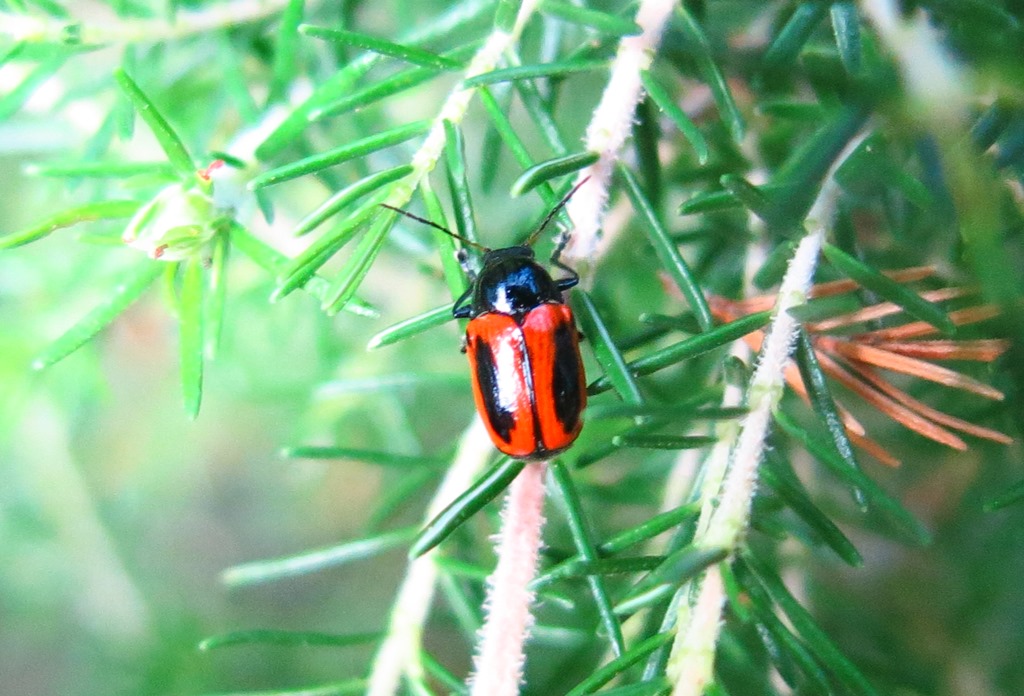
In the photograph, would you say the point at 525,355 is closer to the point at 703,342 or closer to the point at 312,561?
the point at 703,342

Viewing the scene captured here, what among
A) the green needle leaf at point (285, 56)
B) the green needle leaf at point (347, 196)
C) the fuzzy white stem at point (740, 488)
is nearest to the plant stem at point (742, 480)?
the fuzzy white stem at point (740, 488)

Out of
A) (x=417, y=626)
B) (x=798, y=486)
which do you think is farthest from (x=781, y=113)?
(x=417, y=626)

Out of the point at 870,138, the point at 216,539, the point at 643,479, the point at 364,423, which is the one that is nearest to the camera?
the point at 870,138

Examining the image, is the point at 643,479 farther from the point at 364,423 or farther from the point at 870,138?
the point at 364,423

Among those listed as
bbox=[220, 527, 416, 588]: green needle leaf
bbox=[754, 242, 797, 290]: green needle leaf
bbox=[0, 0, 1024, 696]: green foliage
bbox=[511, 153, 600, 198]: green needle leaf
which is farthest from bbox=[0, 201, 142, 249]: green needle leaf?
bbox=[754, 242, 797, 290]: green needle leaf

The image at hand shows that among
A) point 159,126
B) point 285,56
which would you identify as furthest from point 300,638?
point 285,56

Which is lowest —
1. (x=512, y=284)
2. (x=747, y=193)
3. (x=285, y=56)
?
(x=747, y=193)
